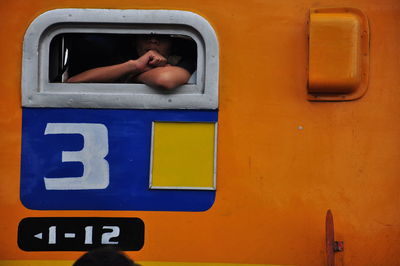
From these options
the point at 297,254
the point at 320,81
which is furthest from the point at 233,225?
the point at 320,81

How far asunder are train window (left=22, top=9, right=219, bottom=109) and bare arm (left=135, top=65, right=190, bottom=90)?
25 mm

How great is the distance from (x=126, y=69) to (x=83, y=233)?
679 mm

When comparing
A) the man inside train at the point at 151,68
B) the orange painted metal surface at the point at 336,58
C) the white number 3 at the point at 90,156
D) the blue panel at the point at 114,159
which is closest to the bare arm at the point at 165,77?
the man inside train at the point at 151,68

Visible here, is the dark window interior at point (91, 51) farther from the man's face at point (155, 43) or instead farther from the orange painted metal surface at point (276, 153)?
the orange painted metal surface at point (276, 153)

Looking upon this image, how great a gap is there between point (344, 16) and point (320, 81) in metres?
0.28

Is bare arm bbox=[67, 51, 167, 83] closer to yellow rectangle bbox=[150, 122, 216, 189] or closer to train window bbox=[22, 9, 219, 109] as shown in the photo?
train window bbox=[22, 9, 219, 109]

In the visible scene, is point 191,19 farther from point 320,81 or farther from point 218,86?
point 320,81

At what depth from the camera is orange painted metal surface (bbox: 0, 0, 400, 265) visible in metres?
2.63

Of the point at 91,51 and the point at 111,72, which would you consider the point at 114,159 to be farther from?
the point at 91,51

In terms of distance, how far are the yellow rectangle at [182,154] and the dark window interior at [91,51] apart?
0.91ft

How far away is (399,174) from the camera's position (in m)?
2.63

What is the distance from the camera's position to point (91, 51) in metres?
2.81

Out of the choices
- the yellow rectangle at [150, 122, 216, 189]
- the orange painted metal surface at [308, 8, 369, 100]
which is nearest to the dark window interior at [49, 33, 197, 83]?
the yellow rectangle at [150, 122, 216, 189]

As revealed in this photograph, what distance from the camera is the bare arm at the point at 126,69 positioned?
2.70m
